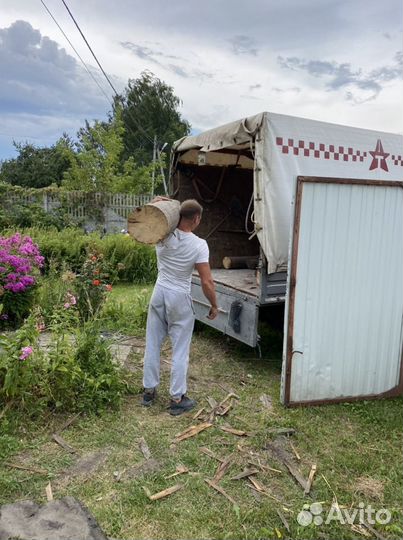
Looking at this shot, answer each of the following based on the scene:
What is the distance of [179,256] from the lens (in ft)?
11.5

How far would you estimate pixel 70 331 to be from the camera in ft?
12.9

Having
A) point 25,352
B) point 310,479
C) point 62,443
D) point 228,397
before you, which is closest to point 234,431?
point 228,397

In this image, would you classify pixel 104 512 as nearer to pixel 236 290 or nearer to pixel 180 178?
pixel 236 290

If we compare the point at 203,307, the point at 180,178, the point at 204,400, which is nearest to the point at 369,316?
the point at 204,400

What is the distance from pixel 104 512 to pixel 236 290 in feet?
9.03

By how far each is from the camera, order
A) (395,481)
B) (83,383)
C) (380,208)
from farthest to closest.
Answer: (380,208)
(83,383)
(395,481)

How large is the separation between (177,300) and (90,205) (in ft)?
→ 40.4

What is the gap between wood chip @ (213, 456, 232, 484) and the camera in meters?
2.72

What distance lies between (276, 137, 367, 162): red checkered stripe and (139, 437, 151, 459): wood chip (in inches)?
116

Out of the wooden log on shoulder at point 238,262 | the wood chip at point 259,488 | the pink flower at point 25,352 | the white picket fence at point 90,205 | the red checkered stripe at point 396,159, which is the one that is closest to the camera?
the wood chip at point 259,488

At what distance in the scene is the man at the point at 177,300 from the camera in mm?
3514

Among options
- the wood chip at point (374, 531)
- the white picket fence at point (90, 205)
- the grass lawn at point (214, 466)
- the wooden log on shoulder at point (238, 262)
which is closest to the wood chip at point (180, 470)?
the grass lawn at point (214, 466)

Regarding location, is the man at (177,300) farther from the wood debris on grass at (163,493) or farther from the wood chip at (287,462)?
the wood debris on grass at (163,493)

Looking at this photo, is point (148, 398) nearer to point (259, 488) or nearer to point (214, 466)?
point (214, 466)
